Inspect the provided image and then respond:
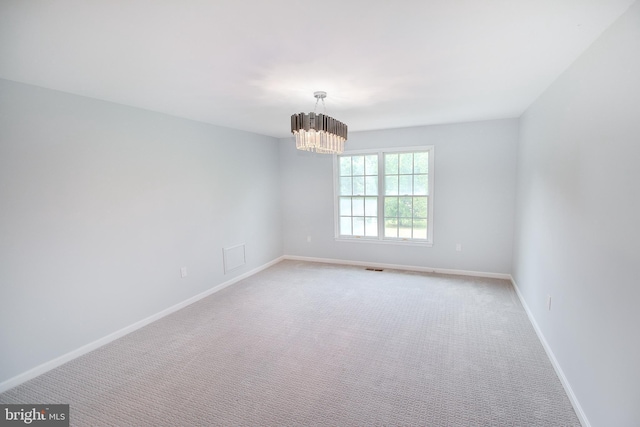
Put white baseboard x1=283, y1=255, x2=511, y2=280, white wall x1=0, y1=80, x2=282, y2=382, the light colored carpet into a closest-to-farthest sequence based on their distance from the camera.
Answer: the light colored carpet < white wall x1=0, y1=80, x2=282, y2=382 < white baseboard x1=283, y1=255, x2=511, y2=280

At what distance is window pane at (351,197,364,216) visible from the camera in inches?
209

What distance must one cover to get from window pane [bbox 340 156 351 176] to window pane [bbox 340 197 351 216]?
455 millimetres

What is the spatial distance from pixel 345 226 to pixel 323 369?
10.6 feet

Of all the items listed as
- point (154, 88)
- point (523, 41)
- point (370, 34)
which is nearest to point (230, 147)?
point (154, 88)

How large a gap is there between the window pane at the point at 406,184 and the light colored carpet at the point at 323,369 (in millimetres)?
1847

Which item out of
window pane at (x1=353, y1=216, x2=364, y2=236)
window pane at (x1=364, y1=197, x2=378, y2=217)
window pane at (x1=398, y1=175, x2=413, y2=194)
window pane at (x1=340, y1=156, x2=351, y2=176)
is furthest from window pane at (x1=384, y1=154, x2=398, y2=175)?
window pane at (x1=353, y1=216, x2=364, y2=236)

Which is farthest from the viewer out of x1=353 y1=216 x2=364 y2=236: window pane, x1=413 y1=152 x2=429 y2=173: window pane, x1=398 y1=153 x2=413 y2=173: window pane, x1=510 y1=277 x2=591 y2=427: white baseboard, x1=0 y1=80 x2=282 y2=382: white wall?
x1=353 y1=216 x2=364 y2=236: window pane

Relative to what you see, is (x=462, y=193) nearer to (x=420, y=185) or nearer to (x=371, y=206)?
(x=420, y=185)

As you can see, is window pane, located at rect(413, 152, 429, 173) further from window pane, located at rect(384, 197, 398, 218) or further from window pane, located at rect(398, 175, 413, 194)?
window pane, located at rect(384, 197, 398, 218)

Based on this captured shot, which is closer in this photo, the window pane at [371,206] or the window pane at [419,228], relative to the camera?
the window pane at [419,228]

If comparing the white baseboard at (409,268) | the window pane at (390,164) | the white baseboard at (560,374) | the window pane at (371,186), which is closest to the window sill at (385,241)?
the white baseboard at (409,268)

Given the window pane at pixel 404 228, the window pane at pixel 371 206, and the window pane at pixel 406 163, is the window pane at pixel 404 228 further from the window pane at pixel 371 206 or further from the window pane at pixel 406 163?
the window pane at pixel 406 163

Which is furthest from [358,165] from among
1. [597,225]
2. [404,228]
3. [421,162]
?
[597,225]

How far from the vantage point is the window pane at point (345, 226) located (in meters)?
5.45
